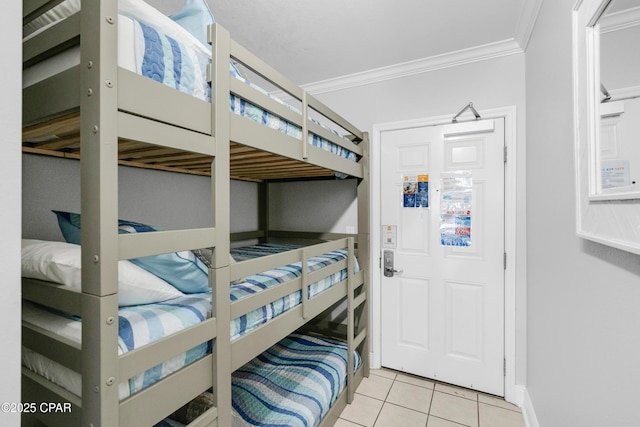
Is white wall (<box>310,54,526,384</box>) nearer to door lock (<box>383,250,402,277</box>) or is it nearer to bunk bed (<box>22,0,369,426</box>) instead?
door lock (<box>383,250,402,277</box>)

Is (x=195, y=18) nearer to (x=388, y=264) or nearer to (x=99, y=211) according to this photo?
(x=99, y=211)

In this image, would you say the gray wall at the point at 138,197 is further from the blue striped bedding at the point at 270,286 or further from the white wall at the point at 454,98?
the white wall at the point at 454,98

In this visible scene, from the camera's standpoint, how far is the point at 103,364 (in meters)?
0.67

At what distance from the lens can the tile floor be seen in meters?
1.86

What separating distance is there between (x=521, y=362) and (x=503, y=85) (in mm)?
1922

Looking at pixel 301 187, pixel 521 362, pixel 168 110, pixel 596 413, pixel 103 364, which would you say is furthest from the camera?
pixel 301 187

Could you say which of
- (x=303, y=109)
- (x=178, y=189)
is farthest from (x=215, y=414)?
(x=178, y=189)

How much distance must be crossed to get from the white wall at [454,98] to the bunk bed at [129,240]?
54.7 inches

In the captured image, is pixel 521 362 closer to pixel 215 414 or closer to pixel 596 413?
pixel 596 413

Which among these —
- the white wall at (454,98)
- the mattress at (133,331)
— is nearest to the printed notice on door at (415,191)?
the white wall at (454,98)

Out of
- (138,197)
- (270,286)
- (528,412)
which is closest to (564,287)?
(528,412)

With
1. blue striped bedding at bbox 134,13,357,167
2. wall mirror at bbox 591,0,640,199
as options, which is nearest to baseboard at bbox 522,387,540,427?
wall mirror at bbox 591,0,640,199
